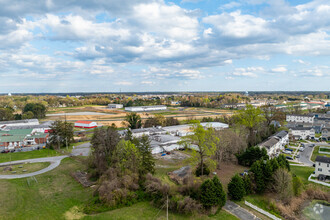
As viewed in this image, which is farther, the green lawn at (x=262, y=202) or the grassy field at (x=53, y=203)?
the green lawn at (x=262, y=202)

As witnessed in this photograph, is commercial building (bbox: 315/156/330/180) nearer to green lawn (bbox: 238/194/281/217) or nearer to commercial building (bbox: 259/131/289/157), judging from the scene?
commercial building (bbox: 259/131/289/157)

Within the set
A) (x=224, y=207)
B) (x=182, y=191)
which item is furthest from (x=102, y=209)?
(x=224, y=207)

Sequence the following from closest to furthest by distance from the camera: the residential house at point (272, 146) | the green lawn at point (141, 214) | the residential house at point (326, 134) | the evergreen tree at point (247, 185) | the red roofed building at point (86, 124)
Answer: the green lawn at point (141, 214)
the evergreen tree at point (247, 185)
the residential house at point (272, 146)
the residential house at point (326, 134)
the red roofed building at point (86, 124)

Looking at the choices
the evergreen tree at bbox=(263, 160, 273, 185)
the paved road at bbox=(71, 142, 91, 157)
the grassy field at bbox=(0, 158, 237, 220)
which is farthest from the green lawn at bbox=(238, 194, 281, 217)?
the paved road at bbox=(71, 142, 91, 157)

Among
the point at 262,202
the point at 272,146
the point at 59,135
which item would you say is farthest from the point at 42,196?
the point at 272,146

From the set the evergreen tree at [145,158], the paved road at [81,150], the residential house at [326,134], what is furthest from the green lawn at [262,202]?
the residential house at [326,134]

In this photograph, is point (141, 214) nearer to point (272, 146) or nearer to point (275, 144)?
point (272, 146)

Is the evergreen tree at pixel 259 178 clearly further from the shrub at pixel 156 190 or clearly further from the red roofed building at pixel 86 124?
the red roofed building at pixel 86 124
